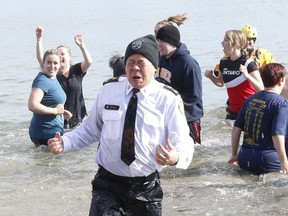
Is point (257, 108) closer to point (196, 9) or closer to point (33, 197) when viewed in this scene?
point (33, 197)

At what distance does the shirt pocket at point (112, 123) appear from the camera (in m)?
4.82

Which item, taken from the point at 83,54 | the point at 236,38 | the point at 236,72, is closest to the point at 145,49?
the point at 236,38

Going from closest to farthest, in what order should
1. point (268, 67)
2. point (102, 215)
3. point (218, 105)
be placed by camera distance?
point (102, 215)
point (268, 67)
point (218, 105)

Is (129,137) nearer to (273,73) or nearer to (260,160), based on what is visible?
(273,73)

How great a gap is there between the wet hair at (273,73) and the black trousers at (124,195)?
10.6 ft

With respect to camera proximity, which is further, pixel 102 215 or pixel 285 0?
pixel 285 0

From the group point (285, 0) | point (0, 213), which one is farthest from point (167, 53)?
point (285, 0)

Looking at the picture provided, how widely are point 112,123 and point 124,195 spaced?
539 mm

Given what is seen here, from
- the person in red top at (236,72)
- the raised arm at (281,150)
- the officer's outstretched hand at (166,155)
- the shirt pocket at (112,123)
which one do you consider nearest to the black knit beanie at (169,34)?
the person in red top at (236,72)

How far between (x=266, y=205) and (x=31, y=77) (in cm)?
1468

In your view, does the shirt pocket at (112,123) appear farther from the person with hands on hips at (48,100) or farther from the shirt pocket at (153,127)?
the person with hands on hips at (48,100)

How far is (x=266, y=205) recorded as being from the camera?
7230 millimetres

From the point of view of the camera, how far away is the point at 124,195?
4938 mm

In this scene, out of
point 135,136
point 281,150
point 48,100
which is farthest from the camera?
point 48,100
